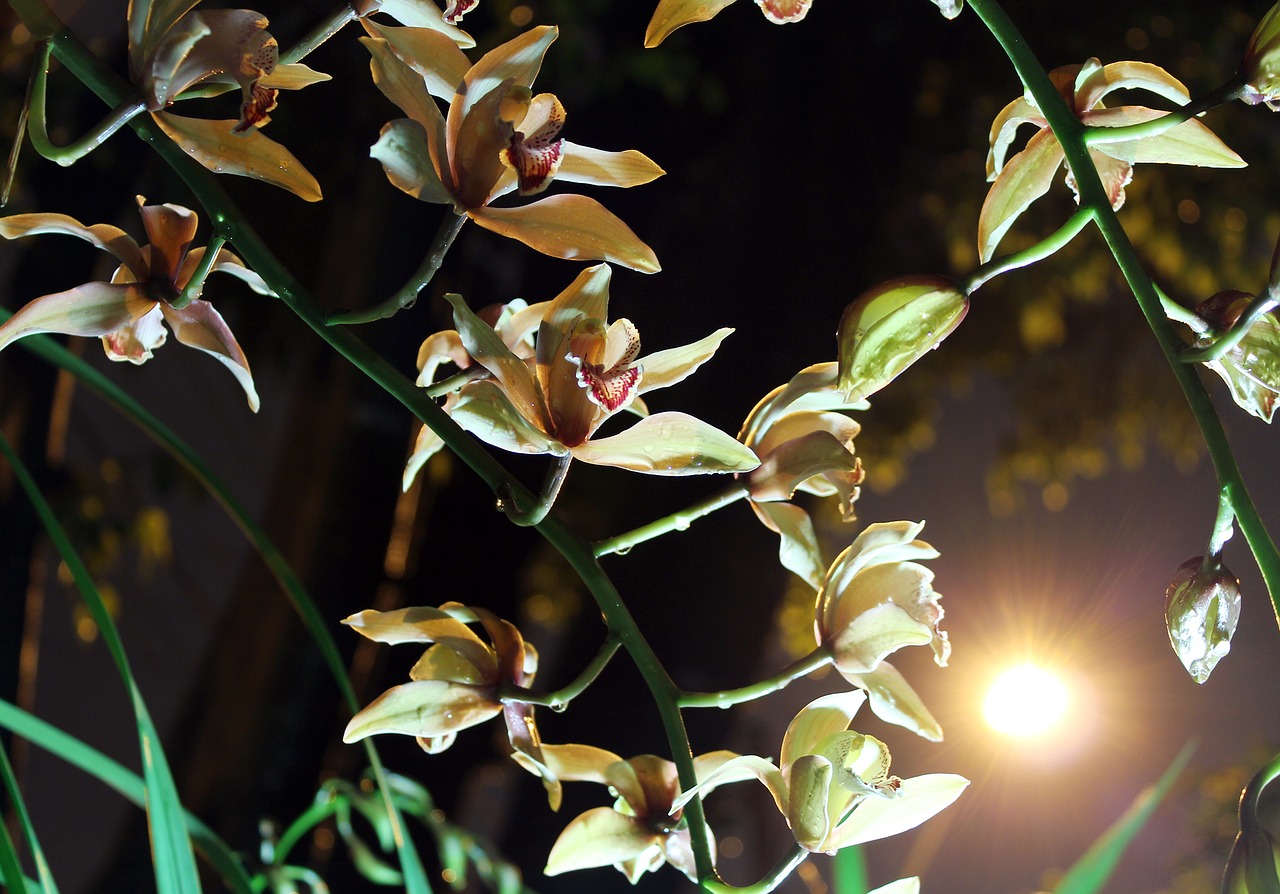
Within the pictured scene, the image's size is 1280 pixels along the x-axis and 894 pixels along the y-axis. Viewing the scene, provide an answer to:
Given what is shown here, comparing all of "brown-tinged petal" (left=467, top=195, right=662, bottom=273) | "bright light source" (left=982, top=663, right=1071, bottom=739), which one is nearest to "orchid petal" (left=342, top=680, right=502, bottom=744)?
"brown-tinged petal" (left=467, top=195, right=662, bottom=273)

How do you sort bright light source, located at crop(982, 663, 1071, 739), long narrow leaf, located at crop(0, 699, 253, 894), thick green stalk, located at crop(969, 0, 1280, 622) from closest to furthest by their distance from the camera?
1. thick green stalk, located at crop(969, 0, 1280, 622)
2. long narrow leaf, located at crop(0, 699, 253, 894)
3. bright light source, located at crop(982, 663, 1071, 739)

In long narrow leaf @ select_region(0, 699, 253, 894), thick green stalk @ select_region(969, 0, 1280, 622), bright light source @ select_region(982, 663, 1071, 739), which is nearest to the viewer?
thick green stalk @ select_region(969, 0, 1280, 622)

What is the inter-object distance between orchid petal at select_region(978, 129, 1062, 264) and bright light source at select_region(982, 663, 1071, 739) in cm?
220

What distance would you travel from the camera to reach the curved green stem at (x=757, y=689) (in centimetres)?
25

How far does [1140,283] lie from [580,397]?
0.38 feet

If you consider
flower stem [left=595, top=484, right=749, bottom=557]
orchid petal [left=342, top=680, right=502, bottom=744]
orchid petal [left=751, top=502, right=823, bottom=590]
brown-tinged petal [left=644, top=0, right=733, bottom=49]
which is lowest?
orchid petal [left=342, top=680, right=502, bottom=744]

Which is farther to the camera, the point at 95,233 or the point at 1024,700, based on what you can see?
the point at 1024,700

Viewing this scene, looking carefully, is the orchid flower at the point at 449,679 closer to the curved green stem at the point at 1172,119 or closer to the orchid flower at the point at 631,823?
the orchid flower at the point at 631,823

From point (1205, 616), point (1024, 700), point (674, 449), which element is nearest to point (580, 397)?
point (674, 449)

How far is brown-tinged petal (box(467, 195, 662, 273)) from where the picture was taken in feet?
0.76

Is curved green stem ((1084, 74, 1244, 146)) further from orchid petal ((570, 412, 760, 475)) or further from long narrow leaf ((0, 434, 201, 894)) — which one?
long narrow leaf ((0, 434, 201, 894))

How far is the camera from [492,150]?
0.23 m

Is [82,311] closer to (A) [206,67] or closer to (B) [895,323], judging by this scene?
(A) [206,67]

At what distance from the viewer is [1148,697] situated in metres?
2.71
